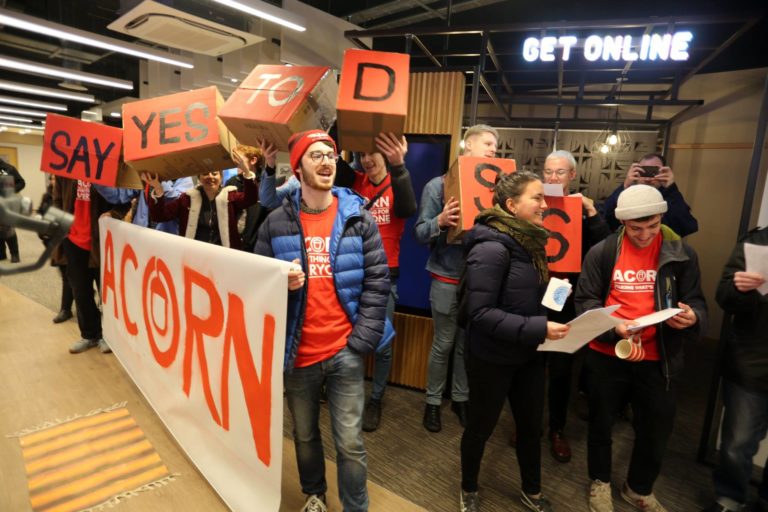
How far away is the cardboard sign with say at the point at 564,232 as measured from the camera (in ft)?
7.01

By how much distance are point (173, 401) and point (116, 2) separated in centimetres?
745

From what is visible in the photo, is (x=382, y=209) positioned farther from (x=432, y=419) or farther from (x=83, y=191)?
(x=83, y=191)

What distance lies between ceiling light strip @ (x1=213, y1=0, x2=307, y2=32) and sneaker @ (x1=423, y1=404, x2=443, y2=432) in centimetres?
411

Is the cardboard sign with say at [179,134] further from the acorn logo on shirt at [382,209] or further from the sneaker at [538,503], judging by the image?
the sneaker at [538,503]

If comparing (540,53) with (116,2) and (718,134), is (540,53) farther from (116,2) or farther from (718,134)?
(116,2)

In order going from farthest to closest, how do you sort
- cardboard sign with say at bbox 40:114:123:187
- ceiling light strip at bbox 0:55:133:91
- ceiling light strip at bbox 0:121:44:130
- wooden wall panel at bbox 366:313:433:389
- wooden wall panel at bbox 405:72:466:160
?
ceiling light strip at bbox 0:121:44:130 → ceiling light strip at bbox 0:55:133:91 → wooden wall panel at bbox 366:313:433:389 → wooden wall panel at bbox 405:72:466:160 → cardboard sign with say at bbox 40:114:123:187

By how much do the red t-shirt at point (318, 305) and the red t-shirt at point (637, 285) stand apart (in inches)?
47.5

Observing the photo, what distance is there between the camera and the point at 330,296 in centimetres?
160

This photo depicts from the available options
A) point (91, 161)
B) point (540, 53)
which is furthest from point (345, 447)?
point (540, 53)

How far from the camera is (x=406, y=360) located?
3096 mm

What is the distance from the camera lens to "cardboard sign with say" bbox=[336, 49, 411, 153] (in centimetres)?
173

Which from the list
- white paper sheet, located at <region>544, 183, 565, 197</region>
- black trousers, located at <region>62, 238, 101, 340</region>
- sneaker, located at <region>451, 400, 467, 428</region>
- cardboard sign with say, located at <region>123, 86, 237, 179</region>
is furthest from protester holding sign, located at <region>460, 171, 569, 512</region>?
black trousers, located at <region>62, 238, 101, 340</region>

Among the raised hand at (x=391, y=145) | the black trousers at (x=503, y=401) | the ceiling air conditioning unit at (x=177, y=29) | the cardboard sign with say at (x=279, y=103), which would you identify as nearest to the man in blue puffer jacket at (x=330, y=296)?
the cardboard sign with say at (x=279, y=103)

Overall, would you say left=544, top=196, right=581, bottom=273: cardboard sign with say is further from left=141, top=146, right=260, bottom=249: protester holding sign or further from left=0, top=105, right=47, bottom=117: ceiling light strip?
left=0, top=105, right=47, bottom=117: ceiling light strip
